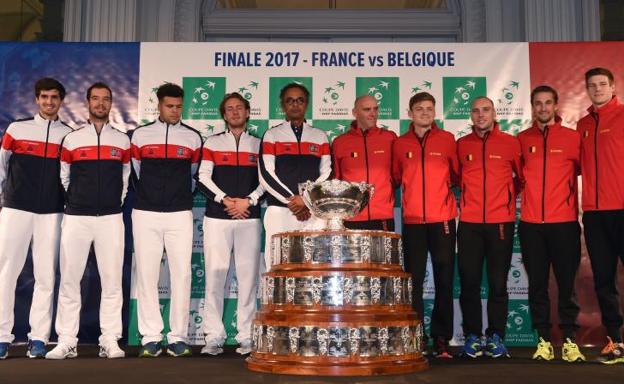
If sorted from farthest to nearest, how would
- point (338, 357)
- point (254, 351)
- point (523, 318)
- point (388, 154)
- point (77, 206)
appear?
point (523, 318) < point (388, 154) < point (77, 206) < point (254, 351) < point (338, 357)

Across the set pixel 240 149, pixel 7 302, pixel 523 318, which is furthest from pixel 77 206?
pixel 523 318

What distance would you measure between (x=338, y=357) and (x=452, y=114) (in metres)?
2.91

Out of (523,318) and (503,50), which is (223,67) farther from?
(523,318)

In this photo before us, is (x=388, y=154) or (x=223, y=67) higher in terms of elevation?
(x=223, y=67)

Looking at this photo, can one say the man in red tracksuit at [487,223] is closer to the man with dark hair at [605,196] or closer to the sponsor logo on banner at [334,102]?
the man with dark hair at [605,196]

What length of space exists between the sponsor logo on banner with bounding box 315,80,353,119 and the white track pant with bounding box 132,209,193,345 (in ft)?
5.42

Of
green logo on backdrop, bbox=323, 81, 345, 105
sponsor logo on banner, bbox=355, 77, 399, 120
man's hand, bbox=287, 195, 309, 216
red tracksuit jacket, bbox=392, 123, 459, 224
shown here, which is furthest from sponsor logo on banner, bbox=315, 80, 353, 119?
man's hand, bbox=287, 195, 309, 216

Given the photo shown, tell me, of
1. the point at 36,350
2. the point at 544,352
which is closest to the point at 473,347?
the point at 544,352

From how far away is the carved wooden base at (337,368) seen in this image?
3.63m

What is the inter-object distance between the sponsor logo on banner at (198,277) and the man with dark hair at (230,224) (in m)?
0.62

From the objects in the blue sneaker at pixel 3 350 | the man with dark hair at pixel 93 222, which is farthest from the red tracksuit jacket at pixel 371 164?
the blue sneaker at pixel 3 350

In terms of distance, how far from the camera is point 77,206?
4.82 meters

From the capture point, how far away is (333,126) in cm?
589

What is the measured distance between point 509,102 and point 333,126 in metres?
1.54
